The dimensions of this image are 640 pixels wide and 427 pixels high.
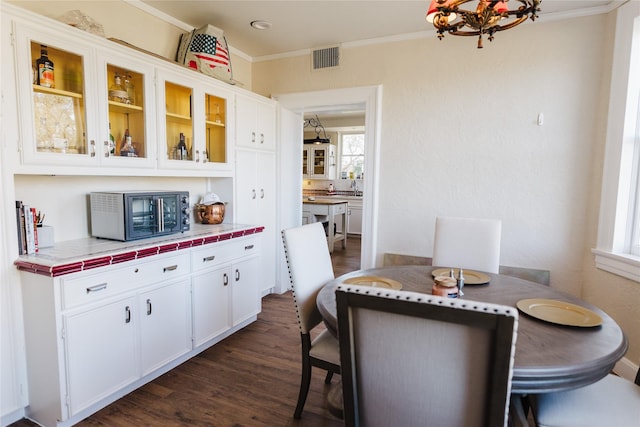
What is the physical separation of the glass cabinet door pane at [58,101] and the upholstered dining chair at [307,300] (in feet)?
4.38

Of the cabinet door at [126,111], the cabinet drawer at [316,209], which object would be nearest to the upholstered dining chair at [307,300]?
the cabinet door at [126,111]

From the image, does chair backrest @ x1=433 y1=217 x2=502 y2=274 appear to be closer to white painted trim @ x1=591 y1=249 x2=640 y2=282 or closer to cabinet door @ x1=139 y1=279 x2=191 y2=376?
white painted trim @ x1=591 y1=249 x2=640 y2=282

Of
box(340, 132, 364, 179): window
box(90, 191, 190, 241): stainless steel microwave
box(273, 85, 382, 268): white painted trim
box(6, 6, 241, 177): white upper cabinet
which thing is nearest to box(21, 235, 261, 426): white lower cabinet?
box(90, 191, 190, 241): stainless steel microwave

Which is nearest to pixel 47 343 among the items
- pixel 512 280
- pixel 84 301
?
pixel 84 301

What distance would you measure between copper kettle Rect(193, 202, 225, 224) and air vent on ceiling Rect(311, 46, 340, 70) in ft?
5.81

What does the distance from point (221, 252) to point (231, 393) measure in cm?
103

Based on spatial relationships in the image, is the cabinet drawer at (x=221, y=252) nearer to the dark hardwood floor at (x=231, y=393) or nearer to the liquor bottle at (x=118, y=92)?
the dark hardwood floor at (x=231, y=393)

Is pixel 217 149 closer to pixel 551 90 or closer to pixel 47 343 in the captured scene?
pixel 47 343

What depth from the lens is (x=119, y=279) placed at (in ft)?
6.70

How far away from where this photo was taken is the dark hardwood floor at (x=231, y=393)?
6.43 feet

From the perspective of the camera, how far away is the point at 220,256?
9.10 feet

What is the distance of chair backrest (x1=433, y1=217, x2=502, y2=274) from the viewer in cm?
243

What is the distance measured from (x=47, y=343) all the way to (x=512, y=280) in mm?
2563

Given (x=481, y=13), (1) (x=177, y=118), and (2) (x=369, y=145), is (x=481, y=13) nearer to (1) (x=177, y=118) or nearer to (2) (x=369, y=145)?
(2) (x=369, y=145)
